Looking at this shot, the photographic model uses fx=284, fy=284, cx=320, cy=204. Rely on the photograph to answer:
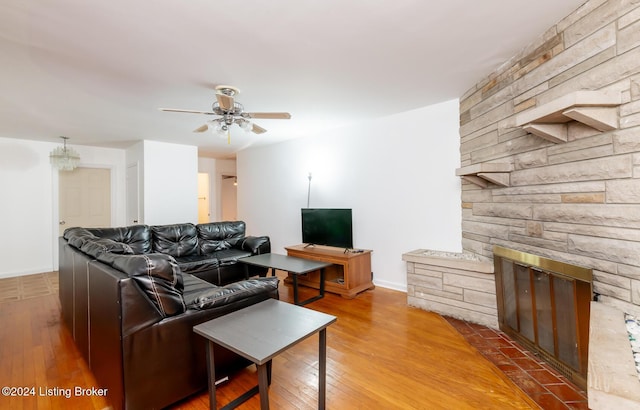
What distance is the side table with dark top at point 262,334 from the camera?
1.31 metres

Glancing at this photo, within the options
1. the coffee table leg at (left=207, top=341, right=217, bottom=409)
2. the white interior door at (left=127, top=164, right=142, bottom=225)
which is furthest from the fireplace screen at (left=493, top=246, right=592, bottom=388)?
the white interior door at (left=127, top=164, right=142, bottom=225)

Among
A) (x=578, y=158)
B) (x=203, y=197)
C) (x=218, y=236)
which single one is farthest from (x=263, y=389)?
(x=203, y=197)

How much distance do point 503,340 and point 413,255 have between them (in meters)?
1.14

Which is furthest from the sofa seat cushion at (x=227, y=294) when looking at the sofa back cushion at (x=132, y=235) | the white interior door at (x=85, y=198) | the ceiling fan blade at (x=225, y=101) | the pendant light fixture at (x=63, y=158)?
the white interior door at (x=85, y=198)

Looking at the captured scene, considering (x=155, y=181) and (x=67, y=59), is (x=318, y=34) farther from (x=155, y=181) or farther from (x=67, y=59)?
(x=155, y=181)

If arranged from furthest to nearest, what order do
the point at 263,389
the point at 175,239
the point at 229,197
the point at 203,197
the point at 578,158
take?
1. the point at 229,197
2. the point at 203,197
3. the point at 175,239
4. the point at 578,158
5. the point at 263,389

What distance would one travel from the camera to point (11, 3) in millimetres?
1635

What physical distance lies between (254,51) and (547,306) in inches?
114

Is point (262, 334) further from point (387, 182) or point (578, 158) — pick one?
point (387, 182)

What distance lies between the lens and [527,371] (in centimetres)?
200

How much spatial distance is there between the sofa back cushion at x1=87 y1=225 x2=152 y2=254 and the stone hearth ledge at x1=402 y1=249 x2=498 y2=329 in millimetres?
3524

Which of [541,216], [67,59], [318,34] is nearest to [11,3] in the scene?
[67,59]

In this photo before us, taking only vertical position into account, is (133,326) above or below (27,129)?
below

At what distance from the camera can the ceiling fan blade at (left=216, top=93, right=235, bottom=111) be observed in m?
2.46
